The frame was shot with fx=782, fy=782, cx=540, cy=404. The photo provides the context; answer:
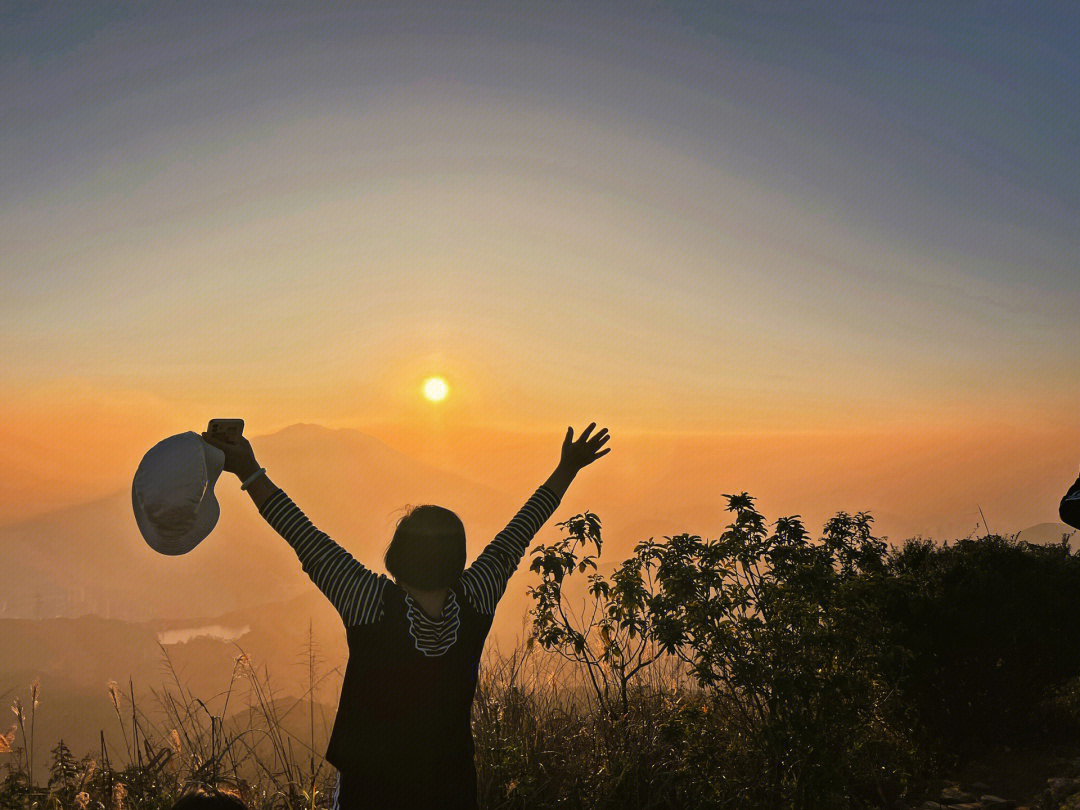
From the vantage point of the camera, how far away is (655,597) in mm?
5402

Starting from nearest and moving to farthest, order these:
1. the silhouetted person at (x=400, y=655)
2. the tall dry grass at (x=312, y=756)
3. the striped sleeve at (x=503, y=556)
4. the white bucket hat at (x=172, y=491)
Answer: the white bucket hat at (x=172, y=491) < the silhouetted person at (x=400, y=655) < the striped sleeve at (x=503, y=556) < the tall dry grass at (x=312, y=756)

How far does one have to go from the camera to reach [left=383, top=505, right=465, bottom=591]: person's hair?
6.87 feet

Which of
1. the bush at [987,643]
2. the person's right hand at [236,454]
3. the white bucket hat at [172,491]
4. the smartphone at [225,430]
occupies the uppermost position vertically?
the smartphone at [225,430]

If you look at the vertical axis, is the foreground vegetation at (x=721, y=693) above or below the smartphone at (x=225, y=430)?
below

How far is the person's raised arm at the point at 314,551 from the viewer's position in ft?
7.00

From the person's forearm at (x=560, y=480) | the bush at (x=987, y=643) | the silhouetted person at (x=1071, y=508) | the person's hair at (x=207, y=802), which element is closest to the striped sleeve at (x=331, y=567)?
the person's hair at (x=207, y=802)

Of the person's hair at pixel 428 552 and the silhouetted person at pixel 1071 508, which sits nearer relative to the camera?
the person's hair at pixel 428 552

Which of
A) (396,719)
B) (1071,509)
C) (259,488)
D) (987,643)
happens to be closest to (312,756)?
(396,719)

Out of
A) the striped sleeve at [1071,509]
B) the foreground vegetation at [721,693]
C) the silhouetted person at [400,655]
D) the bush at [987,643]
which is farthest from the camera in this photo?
the bush at [987,643]

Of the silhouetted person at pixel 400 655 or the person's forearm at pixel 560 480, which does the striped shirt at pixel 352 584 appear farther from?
the person's forearm at pixel 560 480

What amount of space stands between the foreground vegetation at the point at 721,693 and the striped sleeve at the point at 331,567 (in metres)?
2.30

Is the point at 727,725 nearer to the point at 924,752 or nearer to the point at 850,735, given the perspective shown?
the point at 850,735

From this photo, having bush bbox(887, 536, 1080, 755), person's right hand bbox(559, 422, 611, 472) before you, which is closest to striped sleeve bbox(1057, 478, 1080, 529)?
person's right hand bbox(559, 422, 611, 472)

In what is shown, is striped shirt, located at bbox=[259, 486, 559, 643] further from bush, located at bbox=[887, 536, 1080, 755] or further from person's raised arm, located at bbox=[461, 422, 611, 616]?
bush, located at bbox=[887, 536, 1080, 755]
